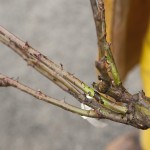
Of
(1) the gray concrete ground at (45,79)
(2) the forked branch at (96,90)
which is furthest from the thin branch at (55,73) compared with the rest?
(1) the gray concrete ground at (45,79)

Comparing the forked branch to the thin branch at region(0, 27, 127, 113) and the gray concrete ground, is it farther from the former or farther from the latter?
the gray concrete ground

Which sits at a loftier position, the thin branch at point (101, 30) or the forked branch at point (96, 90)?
the thin branch at point (101, 30)

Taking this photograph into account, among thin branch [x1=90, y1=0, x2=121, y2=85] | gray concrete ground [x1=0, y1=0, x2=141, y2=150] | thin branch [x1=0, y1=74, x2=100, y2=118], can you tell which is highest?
gray concrete ground [x1=0, y1=0, x2=141, y2=150]

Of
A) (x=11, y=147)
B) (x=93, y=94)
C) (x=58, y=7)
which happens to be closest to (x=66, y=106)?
(x=93, y=94)

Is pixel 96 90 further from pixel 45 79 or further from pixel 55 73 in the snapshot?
pixel 45 79

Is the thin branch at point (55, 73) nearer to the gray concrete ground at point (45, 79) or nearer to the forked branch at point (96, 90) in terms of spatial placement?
the forked branch at point (96, 90)

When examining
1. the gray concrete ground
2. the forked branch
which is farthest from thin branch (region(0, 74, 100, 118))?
the gray concrete ground

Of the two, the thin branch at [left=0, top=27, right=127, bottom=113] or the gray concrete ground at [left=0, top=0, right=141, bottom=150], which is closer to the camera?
the thin branch at [left=0, top=27, right=127, bottom=113]

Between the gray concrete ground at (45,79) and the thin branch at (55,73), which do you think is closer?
the thin branch at (55,73)

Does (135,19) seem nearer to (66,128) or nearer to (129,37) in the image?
(129,37)
